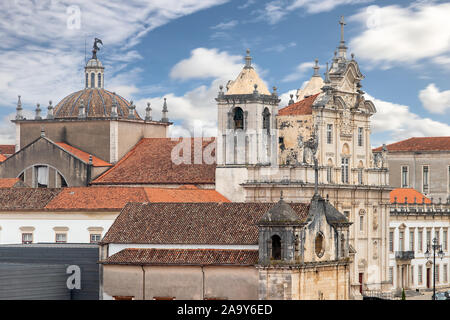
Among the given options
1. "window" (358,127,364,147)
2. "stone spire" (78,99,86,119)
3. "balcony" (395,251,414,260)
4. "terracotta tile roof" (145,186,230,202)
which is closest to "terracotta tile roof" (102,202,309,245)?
"terracotta tile roof" (145,186,230,202)

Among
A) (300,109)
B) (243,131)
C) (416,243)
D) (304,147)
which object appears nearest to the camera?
(304,147)

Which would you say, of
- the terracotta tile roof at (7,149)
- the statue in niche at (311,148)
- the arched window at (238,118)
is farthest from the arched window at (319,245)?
the terracotta tile roof at (7,149)

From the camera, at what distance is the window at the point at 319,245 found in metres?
51.6

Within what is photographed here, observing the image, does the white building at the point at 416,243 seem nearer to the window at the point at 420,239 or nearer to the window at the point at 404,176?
the window at the point at 420,239

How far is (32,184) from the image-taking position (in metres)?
75.5

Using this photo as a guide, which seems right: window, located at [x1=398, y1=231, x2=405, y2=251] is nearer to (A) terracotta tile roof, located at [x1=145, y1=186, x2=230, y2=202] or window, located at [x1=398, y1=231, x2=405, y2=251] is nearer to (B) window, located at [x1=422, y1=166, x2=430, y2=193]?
(A) terracotta tile roof, located at [x1=145, y1=186, x2=230, y2=202]

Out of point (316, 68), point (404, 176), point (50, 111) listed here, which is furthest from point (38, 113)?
point (404, 176)

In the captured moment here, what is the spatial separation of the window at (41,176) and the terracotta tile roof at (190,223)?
63.3 ft

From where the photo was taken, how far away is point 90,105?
8088cm

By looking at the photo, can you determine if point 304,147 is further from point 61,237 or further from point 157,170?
point 61,237

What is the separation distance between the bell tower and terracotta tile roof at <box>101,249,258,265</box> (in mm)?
18546

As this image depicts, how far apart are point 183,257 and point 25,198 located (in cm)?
1849

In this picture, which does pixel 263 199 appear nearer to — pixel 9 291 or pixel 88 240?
pixel 88 240
